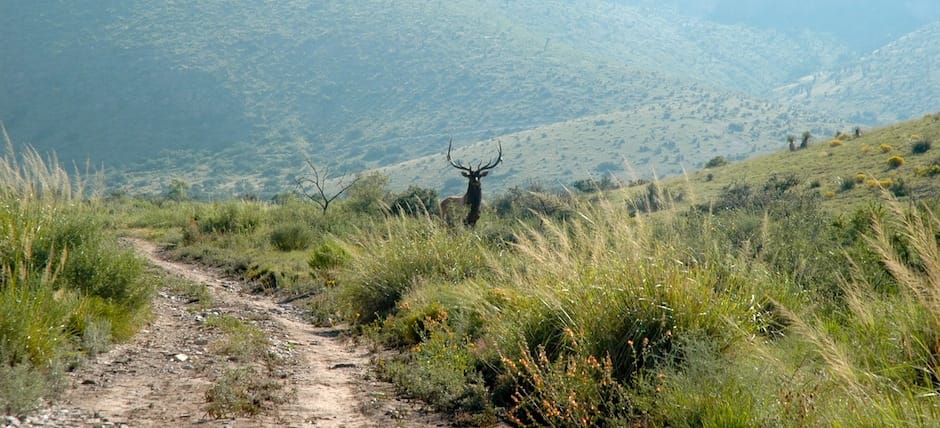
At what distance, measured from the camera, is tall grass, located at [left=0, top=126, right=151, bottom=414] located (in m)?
6.30

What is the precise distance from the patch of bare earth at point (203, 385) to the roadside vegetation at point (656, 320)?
0.37m

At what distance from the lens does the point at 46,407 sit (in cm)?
590

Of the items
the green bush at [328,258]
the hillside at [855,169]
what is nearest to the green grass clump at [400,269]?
the green bush at [328,258]

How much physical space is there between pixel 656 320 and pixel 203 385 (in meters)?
4.05

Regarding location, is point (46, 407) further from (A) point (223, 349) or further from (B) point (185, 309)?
(B) point (185, 309)

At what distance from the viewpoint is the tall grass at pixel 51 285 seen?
6305mm

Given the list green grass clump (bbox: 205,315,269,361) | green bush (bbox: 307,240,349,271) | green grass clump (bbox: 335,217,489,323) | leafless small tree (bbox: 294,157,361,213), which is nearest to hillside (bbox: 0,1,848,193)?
leafless small tree (bbox: 294,157,361,213)

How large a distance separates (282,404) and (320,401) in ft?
1.37

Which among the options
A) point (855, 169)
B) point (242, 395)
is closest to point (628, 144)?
point (855, 169)

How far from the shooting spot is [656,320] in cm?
617

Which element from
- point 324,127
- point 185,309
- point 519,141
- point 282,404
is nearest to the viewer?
point 282,404

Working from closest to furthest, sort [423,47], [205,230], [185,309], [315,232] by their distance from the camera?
1. [185,309]
2. [315,232]
3. [205,230]
4. [423,47]

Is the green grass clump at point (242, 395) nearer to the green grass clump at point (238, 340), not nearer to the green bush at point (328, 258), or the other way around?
the green grass clump at point (238, 340)

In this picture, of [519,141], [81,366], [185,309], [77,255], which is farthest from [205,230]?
[519,141]
